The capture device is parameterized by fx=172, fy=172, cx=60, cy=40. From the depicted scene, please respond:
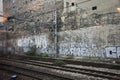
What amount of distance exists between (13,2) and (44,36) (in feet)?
36.1

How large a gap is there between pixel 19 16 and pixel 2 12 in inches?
247

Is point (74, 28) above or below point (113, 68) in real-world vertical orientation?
above

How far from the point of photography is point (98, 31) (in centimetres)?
1617

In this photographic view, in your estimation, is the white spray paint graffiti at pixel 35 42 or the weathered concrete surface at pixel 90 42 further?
the white spray paint graffiti at pixel 35 42

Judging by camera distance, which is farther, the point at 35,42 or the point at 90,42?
the point at 35,42

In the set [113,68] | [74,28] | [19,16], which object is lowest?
[113,68]

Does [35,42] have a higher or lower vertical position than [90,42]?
higher

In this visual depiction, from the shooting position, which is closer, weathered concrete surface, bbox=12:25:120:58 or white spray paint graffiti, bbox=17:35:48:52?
weathered concrete surface, bbox=12:25:120:58

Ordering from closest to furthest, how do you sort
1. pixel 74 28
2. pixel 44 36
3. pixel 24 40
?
pixel 74 28 < pixel 44 36 < pixel 24 40

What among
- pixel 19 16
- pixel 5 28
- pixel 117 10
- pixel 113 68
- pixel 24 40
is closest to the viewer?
pixel 113 68

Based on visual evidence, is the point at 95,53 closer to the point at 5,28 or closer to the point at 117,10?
the point at 117,10

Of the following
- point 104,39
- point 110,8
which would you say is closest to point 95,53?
point 104,39

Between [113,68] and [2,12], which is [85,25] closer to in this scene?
[113,68]

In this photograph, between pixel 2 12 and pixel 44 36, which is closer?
pixel 44 36
